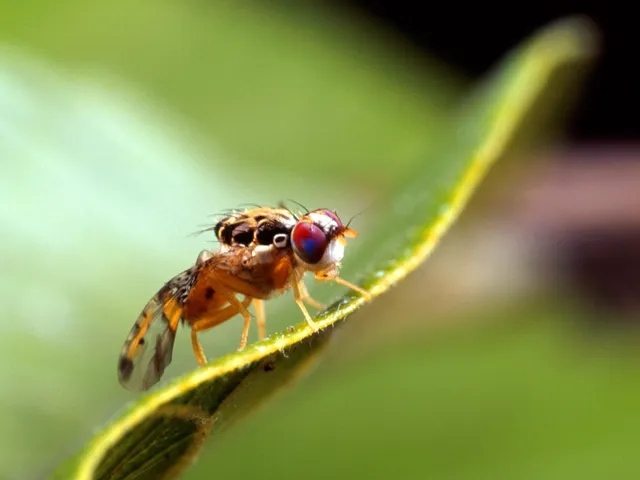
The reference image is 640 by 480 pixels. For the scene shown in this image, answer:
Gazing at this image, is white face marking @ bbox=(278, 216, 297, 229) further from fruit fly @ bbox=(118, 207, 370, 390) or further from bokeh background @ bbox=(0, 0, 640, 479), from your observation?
bokeh background @ bbox=(0, 0, 640, 479)

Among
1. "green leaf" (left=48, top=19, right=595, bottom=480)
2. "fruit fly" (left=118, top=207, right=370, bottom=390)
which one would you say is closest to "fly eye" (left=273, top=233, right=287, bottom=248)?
"fruit fly" (left=118, top=207, right=370, bottom=390)

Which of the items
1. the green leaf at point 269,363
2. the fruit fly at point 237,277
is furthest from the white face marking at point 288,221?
the green leaf at point 269,363

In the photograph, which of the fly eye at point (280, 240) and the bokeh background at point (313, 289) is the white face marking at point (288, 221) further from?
the bokeh background at point (313, 289)

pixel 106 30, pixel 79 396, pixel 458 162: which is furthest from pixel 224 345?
pixel 106 30

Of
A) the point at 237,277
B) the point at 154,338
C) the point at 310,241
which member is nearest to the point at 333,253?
the point at 310,241

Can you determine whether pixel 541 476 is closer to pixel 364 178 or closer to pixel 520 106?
pixel 520 106

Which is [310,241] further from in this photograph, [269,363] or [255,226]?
[269,363]

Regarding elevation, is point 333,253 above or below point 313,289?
below
